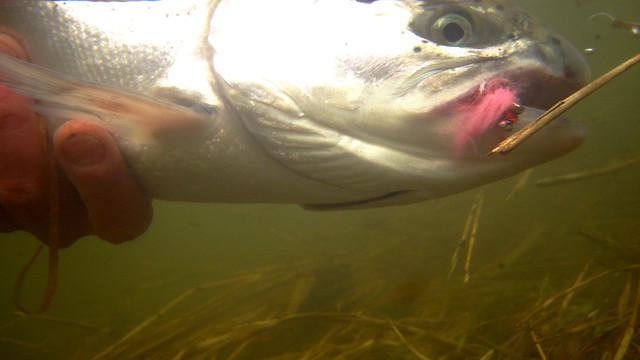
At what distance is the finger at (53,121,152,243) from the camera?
152 centimetres

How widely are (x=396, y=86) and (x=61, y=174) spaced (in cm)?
166

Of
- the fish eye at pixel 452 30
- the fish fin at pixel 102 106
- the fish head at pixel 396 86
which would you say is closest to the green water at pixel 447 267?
the fish head at pixel 396 86

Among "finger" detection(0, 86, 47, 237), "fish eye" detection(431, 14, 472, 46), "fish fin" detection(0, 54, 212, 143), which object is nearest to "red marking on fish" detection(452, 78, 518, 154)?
"fish eye" detection(431, 14, 472, 46)

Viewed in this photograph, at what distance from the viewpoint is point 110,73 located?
1665 millimetres

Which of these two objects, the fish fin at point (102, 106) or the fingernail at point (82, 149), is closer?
the fish fin at point (102, 106)

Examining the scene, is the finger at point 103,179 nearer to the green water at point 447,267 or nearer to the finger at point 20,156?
the finger at point 20,156

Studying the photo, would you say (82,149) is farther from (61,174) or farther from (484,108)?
(484,108)

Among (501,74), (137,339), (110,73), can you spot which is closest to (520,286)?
(501,74)

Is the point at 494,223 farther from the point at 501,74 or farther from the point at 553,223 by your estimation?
the point at 501,74

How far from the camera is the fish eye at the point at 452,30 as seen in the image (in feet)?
4.07

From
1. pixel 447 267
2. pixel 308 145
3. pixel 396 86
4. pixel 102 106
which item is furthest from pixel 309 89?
pixel 447 267

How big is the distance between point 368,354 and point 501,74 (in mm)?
2520

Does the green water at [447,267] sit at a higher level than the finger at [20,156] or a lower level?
lower

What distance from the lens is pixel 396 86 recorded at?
48.9 inches
